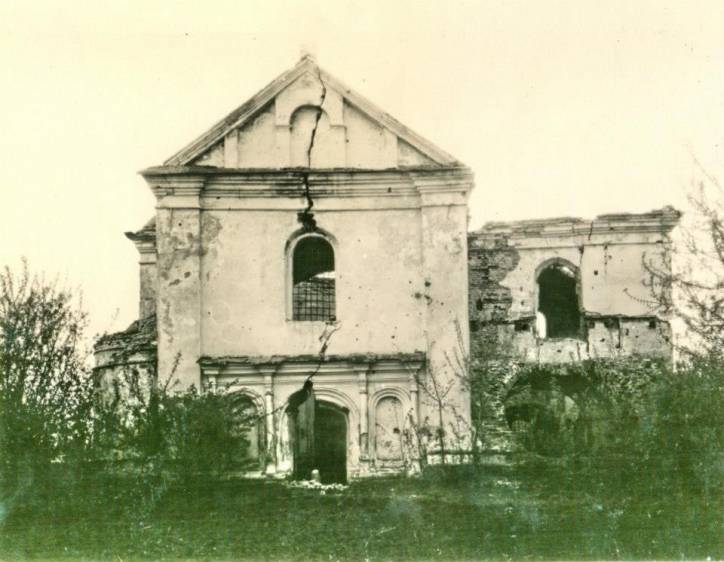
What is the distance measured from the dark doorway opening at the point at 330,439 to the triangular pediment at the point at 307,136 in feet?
15.2

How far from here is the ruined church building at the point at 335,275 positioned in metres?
18.6

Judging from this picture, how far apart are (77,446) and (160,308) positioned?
3419 millimetres

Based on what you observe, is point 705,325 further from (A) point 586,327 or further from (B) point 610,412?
(A) point 586,327

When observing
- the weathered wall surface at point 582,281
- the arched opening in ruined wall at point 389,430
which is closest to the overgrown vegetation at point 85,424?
the arched opening in ruined wall at point 389,430

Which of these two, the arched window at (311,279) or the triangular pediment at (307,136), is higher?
the triangular pediment at (307,136)

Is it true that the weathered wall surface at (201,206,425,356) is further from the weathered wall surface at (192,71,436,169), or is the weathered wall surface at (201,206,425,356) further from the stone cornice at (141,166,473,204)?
the weathered wall surface at (192,71,436,169)

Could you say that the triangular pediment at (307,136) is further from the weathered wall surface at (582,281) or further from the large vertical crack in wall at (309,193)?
the weathered wall surface at (582,281)

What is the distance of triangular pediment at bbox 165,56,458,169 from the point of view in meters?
19.2

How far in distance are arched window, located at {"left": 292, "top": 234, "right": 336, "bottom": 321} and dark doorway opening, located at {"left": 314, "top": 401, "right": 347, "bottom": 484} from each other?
1.89 m

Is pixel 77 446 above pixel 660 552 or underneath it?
above

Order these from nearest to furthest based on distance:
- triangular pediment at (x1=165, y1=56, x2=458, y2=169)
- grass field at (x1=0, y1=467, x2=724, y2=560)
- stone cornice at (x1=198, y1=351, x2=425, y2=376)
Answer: grass field at (x1=0, y1=467, x2=724, y2=560), stone cornice at (x1=198, y1=351, x2=425, y2=376), triangular pediment at (x1=165, y1=56, x2=458, y2=169)

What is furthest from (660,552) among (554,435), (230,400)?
(230,400)

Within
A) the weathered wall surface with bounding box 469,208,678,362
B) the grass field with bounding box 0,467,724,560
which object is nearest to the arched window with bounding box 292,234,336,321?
the weathered wall surface with bounding box 469,208,678,362

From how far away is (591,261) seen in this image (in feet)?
68.6
